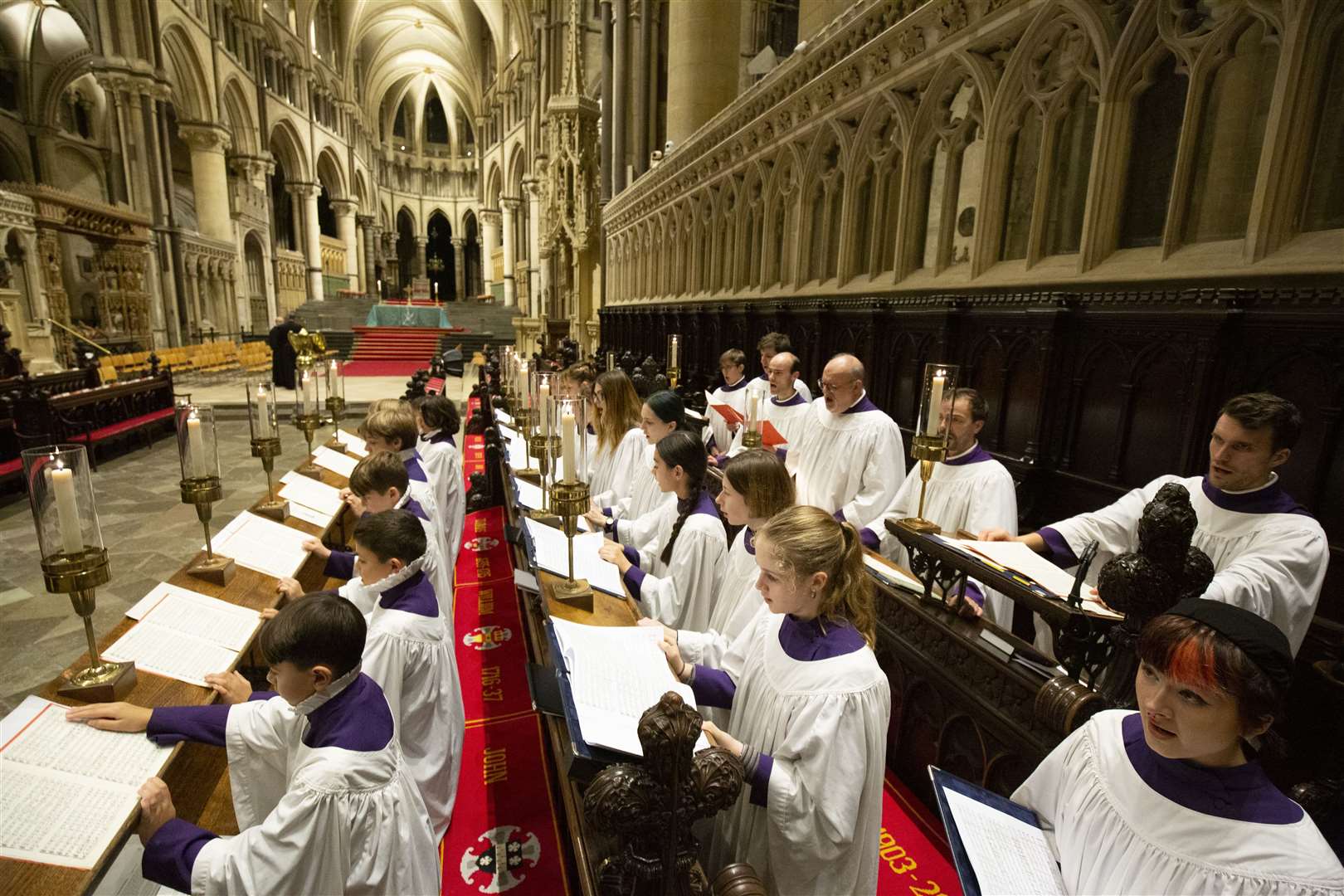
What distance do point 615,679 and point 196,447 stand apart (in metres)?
1.99

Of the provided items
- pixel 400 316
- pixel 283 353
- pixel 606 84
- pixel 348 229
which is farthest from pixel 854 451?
pixel 348 229

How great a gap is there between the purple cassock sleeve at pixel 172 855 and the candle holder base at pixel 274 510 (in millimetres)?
2154

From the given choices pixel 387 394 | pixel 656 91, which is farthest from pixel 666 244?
pixel 387 394

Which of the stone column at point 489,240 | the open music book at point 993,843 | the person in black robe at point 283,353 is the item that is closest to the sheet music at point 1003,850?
the open music book at point 993,843

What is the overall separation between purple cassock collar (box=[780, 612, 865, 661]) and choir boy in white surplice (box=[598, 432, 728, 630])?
1014 mm

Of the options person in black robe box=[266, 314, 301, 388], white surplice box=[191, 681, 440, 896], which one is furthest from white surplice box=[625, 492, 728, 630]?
person in black robe box=[266, 314, 301, 388]

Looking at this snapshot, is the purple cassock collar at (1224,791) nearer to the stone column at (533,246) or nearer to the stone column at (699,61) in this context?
the stone column at (699,61)

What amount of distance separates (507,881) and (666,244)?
10.7 metres

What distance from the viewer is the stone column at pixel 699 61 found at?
9.91 metres

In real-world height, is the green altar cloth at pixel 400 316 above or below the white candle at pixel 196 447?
above

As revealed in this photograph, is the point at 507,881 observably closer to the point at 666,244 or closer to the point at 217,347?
the point at 666,244

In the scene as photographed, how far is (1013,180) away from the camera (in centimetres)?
471

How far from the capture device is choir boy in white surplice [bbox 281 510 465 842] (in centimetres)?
213

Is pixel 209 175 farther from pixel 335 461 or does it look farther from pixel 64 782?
pixel 64 782
